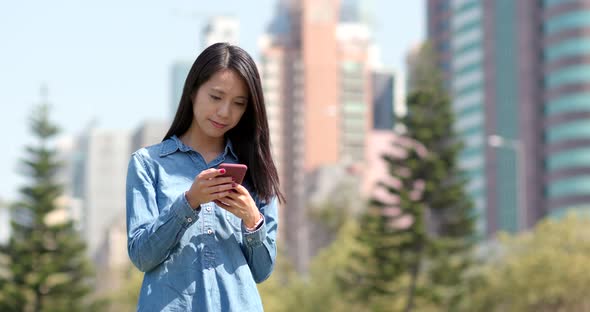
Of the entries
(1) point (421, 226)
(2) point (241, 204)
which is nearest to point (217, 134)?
(2) point (241, 204)

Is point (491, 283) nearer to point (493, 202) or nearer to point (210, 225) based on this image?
point (210, 225)

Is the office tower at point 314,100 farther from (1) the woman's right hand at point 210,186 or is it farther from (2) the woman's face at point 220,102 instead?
(1) the woman's right hand at point 210,186

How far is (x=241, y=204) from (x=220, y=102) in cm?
34

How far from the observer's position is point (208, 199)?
3254 millimetres

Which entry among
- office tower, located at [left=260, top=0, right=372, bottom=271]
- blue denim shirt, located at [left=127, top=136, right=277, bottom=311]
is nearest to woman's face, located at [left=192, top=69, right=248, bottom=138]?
blue denim shirt, located at [left=127, top=136, right=277, bottom=311]

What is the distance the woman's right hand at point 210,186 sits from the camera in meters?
3.22

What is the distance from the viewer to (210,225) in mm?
3428

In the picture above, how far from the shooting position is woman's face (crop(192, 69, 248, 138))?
3473 mm

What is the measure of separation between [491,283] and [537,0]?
52654mm

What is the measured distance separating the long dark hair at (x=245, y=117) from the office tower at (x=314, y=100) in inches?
3773

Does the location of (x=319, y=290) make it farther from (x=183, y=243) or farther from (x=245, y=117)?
(x=183, y=243)

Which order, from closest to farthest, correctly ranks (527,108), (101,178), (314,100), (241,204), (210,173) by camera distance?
(210,173), (241,204), (527,108), (314,100), (101,178)

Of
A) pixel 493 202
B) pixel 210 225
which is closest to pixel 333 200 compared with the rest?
pixel 493 202

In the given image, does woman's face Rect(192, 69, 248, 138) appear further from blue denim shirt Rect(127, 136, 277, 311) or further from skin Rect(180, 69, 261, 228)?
blue denim shirt Rect(127, 136, 277, 311)
